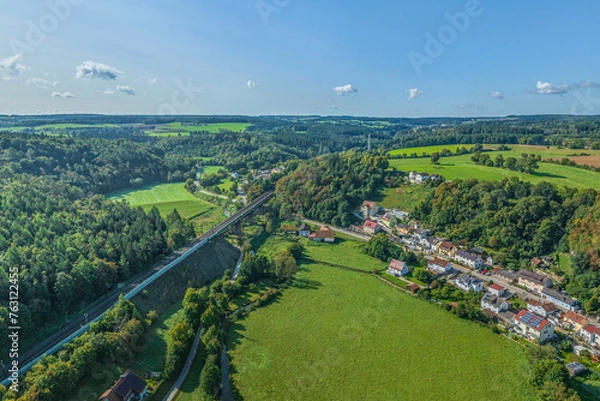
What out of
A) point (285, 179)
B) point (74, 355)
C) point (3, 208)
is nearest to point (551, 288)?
point (74, 355)

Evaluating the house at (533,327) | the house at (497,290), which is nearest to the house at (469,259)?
the house at (497,290)

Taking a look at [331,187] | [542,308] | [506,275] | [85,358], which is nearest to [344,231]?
[331,187]

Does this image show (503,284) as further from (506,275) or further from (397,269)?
(397,269)

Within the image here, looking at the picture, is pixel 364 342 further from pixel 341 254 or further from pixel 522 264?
pixel 522 264

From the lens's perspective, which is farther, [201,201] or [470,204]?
[201,201]

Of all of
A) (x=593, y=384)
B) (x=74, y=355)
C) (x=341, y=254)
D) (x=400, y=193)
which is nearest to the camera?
(x=74, y=355)

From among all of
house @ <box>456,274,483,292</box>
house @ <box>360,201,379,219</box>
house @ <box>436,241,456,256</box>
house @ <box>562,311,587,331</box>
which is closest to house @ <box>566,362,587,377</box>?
house @ <box>562,311,587,331</box>
